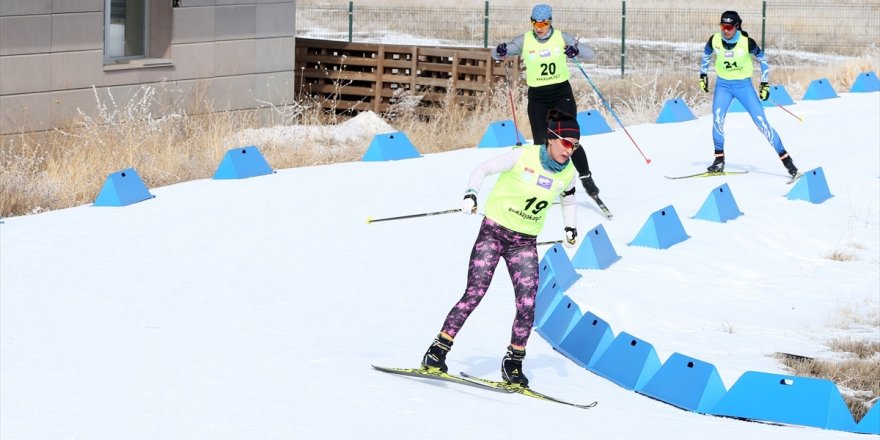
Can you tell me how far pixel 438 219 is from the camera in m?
13.7

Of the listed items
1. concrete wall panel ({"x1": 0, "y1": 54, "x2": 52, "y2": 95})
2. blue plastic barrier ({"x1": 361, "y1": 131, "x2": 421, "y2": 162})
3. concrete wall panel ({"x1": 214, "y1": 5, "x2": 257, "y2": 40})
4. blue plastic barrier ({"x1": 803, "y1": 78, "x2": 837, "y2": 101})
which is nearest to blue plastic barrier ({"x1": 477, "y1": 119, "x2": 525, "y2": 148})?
blue plastic barrier ({"x1": 361, "y1": 131, "x2": 421, "y2": 162})

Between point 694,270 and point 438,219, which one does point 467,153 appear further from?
point 694,270

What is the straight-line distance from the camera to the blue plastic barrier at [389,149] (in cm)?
1683

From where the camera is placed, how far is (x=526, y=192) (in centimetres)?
805

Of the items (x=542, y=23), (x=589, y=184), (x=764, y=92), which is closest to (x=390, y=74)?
(x=764, y=92)

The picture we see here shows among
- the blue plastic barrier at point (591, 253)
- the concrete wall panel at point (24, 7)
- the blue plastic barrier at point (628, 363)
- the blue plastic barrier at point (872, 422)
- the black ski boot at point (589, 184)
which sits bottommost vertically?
the blue plastic barrier at point (872, 422)

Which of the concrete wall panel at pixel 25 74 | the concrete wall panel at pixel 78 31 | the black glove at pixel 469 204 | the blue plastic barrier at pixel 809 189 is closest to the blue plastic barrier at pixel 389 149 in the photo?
the concrete wall panel at pixel 78 31

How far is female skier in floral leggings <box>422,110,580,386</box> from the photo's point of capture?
26.3 ft

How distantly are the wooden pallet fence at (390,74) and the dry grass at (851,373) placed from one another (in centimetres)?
1197

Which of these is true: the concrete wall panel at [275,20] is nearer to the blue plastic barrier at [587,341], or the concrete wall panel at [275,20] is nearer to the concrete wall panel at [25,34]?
the concrete wall panel at [25,34]

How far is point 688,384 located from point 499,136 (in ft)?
31.6

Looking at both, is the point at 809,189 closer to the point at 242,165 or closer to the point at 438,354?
the point at 242,165

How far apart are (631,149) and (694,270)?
5334 millimetres

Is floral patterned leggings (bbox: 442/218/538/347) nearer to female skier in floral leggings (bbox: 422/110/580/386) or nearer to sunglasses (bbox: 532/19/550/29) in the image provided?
female skier in floral leggings (bbox: 422/110/580/386)
